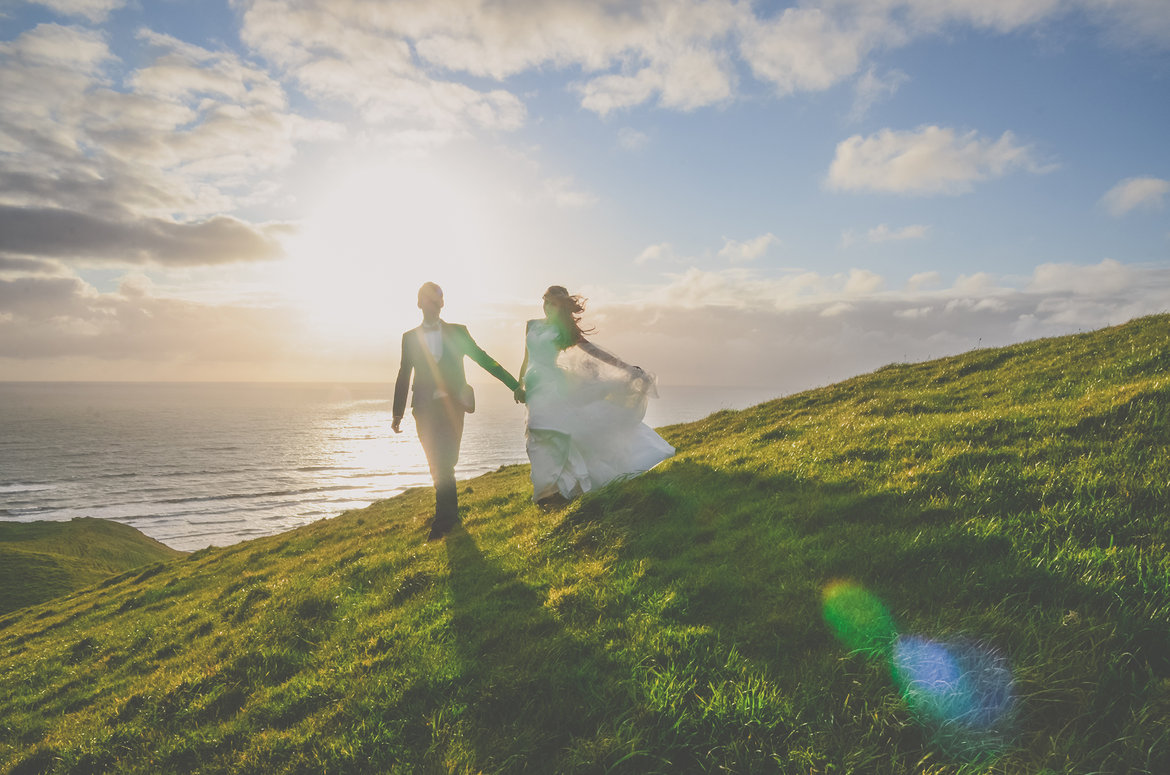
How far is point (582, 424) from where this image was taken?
1051cm

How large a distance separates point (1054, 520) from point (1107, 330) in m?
16.3

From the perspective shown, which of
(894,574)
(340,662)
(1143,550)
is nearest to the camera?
(1143,550)

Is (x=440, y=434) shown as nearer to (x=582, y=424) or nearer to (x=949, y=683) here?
(x=582, y=424)

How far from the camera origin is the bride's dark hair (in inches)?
442

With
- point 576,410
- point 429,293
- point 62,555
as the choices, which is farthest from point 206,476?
point 576,410

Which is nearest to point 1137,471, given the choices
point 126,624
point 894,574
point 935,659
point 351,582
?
point 894,574

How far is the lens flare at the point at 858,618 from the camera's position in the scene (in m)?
4.23

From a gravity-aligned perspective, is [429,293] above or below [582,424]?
above

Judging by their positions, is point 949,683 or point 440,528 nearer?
point 949,683

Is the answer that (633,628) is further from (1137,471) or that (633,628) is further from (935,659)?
(1137,471)

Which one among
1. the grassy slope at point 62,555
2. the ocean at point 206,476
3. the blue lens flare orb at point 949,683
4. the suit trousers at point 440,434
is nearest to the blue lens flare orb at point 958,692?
the blue lens flare orb at point 949,683

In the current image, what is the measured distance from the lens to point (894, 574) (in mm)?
5039

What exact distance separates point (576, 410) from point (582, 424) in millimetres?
324

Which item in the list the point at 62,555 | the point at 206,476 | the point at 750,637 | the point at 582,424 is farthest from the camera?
the point at 206,476
